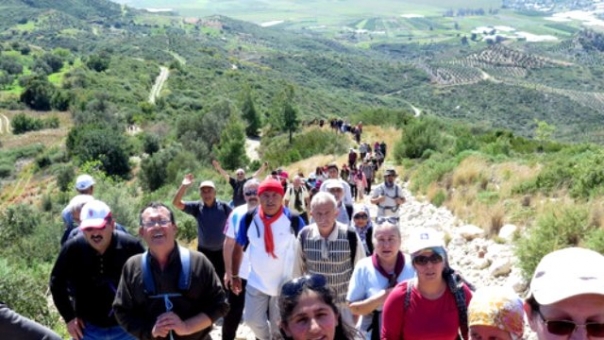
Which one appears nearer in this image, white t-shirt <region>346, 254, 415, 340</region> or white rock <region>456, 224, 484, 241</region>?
white t-shirt <region>346, 254, 415, 340</region>

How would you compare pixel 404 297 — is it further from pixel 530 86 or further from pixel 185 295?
pixel 530 86

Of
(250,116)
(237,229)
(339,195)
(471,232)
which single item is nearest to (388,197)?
(339,195)

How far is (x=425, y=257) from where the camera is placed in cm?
310

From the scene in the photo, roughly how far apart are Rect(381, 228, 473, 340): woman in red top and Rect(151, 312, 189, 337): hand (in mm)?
1222

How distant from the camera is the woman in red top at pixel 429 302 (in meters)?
3.04

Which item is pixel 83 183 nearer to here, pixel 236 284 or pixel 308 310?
pixel 236 284

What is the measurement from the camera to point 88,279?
12.0 feet

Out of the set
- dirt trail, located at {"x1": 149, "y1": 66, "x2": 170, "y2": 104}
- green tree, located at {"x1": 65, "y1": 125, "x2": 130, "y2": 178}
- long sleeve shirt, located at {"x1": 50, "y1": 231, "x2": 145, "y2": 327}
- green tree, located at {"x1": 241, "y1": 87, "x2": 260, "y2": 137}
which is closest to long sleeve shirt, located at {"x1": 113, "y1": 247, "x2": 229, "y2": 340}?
long sleeve shirt, located at {"x1": 50, "y1": 231, "x2": 145, "y2": 327}

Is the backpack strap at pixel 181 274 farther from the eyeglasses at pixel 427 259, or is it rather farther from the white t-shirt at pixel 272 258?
the eyeglasses at pixel 427 259

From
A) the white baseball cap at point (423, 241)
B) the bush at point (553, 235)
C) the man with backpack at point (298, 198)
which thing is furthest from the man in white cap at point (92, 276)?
the bush at point (553, 235)

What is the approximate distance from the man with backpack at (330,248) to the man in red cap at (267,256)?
7.1 inches

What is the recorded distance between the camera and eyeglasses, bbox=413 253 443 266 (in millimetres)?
3088

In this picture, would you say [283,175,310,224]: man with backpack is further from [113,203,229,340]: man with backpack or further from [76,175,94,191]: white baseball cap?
[113,203,229,340]: man with backpack

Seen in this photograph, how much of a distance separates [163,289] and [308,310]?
1.33m
